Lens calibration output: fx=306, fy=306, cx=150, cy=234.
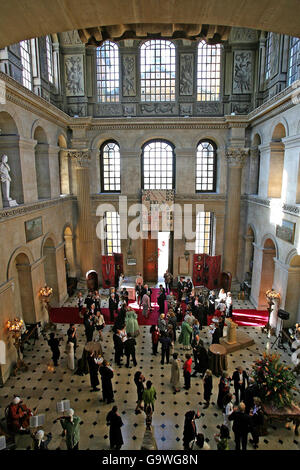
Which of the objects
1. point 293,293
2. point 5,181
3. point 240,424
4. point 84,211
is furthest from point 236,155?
point 240,424

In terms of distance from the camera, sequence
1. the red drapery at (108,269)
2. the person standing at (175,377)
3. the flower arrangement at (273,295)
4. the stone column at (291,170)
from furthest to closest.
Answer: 1. the red drapery at (108,269)
2. the flower arrangement at (273,295)
3. the stone column at (291,170)
4. the person standing at (175,377)

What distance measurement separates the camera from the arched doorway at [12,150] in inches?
470

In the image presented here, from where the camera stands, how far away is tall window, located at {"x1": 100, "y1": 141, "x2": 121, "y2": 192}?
19.7 meters

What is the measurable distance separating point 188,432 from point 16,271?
9.45 meters

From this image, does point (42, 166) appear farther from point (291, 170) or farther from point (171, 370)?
point (291, 170)

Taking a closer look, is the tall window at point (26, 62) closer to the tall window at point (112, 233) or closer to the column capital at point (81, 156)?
the column capital at point (81, 156)

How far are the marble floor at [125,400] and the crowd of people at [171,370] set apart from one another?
271 mm

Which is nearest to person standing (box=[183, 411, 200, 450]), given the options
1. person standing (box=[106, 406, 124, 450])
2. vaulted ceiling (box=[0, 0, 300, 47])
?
person standing (box=[106, 406, 124, 450])

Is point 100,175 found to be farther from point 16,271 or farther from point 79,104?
point 16,271

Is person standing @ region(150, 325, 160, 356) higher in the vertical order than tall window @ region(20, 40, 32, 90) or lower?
lower

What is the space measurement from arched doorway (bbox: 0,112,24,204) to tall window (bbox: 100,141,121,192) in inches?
313

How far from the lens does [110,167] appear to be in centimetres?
1995

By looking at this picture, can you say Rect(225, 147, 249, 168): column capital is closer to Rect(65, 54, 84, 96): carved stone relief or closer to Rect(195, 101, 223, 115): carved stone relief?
Rect(195, 101, 223, 115): carved stone relief

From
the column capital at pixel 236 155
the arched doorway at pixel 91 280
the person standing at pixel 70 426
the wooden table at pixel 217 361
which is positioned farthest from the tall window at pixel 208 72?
the person standing at pixel 70 426
